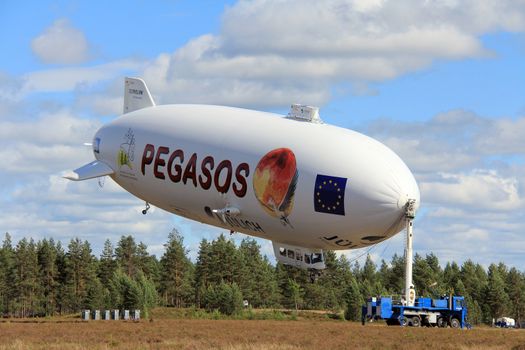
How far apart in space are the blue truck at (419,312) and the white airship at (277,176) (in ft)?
40.5

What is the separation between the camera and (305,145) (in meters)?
58.0

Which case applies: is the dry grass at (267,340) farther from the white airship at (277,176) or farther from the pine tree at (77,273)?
the pine tree at (77,273)

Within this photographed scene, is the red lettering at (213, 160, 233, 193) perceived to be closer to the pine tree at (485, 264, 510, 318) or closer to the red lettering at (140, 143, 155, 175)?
the red lettering at (140, 143, 155, 175)

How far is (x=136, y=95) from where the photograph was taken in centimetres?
8088

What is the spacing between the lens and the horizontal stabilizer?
239ft

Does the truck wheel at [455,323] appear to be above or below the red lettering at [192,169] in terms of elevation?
below

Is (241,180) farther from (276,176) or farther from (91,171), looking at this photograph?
(91,171)

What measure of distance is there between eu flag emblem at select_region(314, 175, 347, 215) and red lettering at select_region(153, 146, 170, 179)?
13458 millimetres

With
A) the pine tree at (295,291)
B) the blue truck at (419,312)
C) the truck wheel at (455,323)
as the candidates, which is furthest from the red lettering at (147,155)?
the pine tree at (295,291)

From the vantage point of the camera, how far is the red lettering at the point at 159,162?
65.6 m

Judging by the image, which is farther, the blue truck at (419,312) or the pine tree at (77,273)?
the pine tree at (77,273)

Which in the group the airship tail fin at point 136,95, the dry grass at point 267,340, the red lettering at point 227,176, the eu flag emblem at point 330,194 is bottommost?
the dry grass at point 267,340

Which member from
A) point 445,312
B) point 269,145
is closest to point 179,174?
point 269,145

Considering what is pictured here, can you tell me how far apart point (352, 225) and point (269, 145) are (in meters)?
7.23
